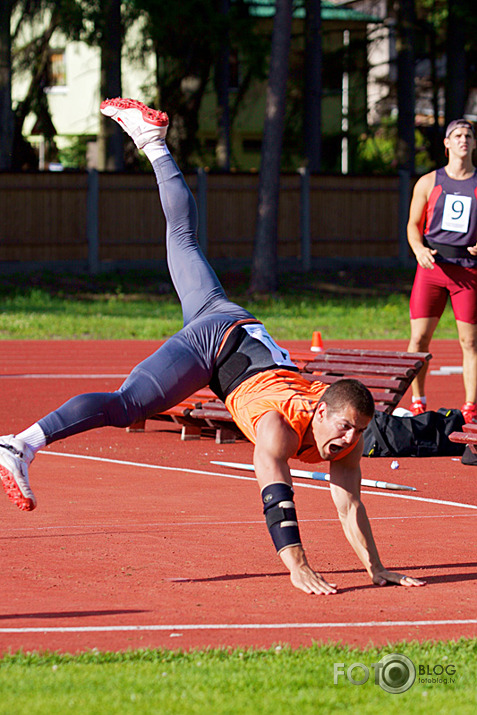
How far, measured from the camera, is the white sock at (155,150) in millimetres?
7258

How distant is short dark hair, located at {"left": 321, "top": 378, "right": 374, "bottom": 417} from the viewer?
17.3ft

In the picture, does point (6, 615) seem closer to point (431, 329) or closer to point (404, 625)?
point (404, 625)

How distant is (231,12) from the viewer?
1212 inches

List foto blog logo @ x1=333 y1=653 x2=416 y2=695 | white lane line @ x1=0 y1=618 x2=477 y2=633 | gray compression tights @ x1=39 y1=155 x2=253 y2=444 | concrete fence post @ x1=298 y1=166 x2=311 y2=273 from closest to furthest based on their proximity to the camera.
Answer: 1. foto blog logo @ x1=333 y1=653 x2=416 y2=695
2. white lane line @ x1=0 y1=618 x2=477 y2=633
3. gray compression tights @ x1=39 y1=155 x2=253 y2=444
4. concrete fence post @ x1=298 y1=166 x2=311 y2=273

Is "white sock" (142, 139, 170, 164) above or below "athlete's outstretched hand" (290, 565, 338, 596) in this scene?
above

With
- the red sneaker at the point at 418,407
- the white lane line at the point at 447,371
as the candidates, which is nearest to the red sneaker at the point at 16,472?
the red sneaker at the point at 418,407

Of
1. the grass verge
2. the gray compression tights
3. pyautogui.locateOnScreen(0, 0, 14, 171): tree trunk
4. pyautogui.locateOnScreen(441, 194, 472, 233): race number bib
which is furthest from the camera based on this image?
→ pyautogui.locateOnScreen(0, 0, 14, 171): tree trunk

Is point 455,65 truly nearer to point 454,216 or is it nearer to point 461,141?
point 454,216

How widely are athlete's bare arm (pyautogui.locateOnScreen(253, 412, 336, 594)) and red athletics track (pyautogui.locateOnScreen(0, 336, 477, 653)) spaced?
9cm

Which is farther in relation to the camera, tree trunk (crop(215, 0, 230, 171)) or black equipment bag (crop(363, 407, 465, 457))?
tree trunk (crop(215, 0, 230, 171))

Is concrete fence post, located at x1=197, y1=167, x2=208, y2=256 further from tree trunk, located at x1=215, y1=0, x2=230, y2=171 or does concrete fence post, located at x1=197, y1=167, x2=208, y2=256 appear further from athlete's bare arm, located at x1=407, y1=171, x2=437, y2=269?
athlete's bare arm, located at x1=407, y1=171, x2=437, y2=269

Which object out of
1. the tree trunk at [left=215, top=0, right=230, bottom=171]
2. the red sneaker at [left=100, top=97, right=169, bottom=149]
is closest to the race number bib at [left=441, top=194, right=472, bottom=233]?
the red sneaker at [left=100, top=97, right=169, bottom=149]

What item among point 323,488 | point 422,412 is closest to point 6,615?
point 323,488

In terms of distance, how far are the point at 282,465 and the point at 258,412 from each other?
11.7 inches
